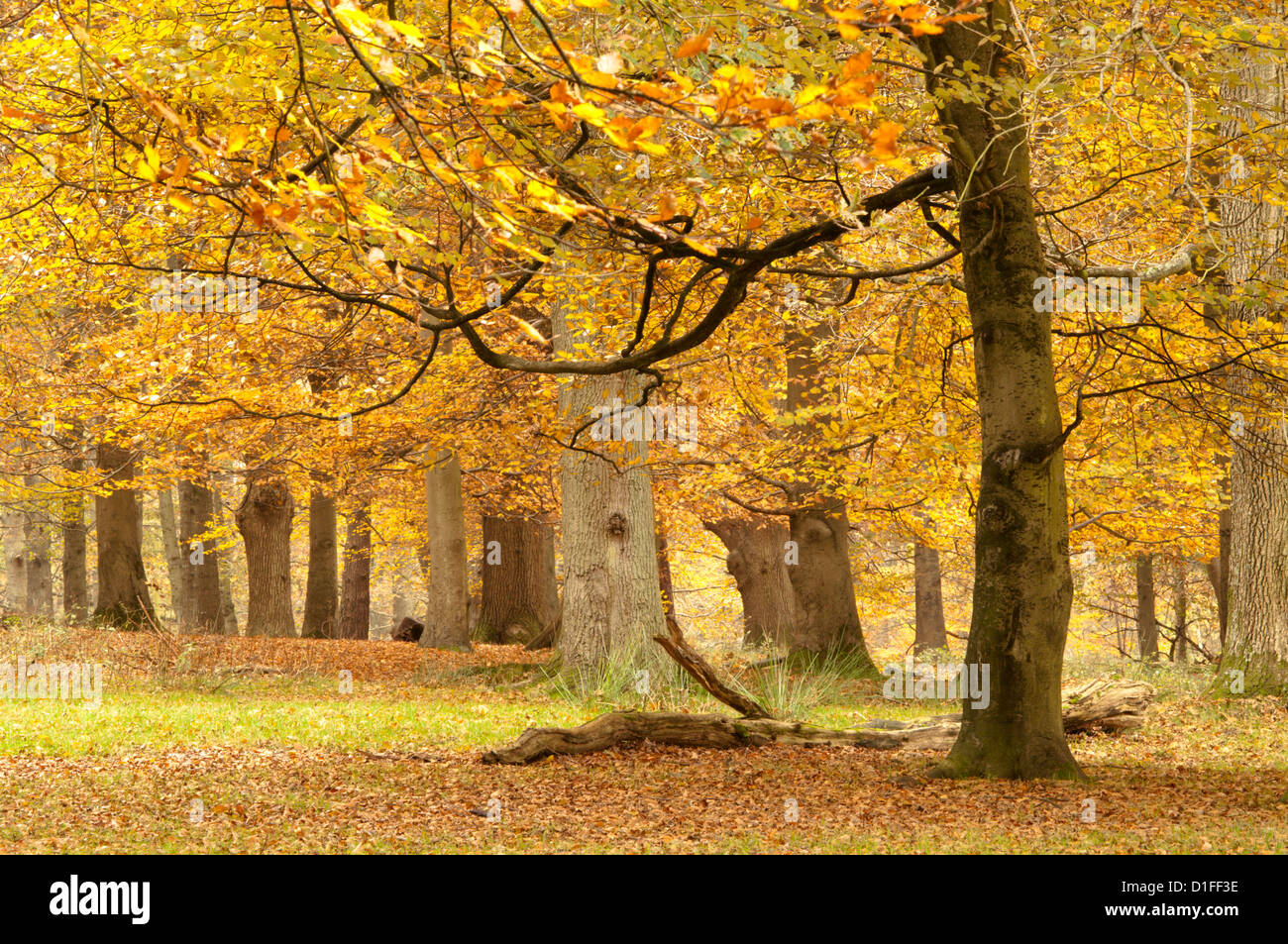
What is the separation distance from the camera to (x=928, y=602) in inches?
942

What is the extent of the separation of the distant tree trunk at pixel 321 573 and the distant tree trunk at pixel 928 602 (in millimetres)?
12282

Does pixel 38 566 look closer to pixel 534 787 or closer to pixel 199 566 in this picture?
pixel 199 566

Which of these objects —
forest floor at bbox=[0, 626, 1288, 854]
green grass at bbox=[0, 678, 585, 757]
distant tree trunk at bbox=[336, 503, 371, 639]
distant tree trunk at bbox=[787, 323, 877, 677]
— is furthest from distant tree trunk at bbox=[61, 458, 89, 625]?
distant tree trunk at bbox=[787, 323, 877, 677]

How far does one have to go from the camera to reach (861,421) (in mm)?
11383

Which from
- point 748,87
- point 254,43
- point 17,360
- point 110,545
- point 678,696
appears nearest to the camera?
point 748,87

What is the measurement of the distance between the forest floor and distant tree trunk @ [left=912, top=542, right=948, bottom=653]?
11382 mm

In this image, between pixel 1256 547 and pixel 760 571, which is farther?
pixel 760 571

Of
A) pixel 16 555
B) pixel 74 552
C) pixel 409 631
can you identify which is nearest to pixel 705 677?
pixel 409 631

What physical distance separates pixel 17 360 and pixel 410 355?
6665 millimetres

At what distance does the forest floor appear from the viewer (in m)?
5.60

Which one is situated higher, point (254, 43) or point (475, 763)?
point (254, 43)

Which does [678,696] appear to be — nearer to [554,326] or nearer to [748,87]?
[554,326]

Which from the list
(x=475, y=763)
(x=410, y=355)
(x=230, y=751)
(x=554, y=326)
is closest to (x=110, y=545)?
(x=410, y=355)

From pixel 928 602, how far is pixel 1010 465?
17753 mm
